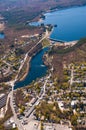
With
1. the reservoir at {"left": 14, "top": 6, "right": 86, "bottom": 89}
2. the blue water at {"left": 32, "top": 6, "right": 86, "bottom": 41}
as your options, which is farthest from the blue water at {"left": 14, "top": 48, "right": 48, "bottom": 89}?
the blue water at {"left": 32, "top": 6, "right": 86, "bottom": 41}

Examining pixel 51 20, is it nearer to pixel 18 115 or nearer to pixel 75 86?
pixel 75 86

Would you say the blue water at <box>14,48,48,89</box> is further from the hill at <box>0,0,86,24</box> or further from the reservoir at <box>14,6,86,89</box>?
the hill at <box>0,0,86,24</box>

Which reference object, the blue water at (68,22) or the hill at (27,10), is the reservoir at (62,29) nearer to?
the blue water at (68,22)

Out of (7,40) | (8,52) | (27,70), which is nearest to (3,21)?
(7,40)

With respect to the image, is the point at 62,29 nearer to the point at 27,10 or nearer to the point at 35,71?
the point at 35,71

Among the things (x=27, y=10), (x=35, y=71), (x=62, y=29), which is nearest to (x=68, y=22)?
(x=62, y=29)

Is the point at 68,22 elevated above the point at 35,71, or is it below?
below
